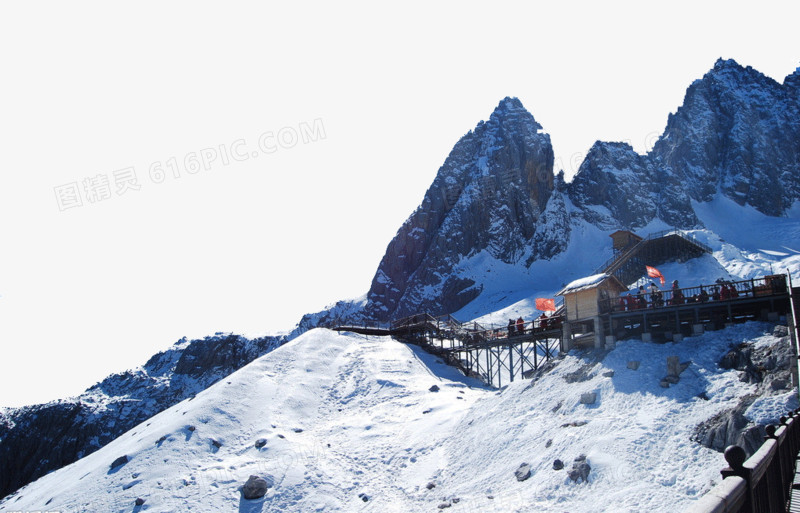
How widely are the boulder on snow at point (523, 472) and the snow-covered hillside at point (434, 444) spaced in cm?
22

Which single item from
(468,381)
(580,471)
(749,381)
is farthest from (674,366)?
(468,381)

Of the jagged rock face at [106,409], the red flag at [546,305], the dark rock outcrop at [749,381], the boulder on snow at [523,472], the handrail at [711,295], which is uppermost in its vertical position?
the handrail at [711,295]

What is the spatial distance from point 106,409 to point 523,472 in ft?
353

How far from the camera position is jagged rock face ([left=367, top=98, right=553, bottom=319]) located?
344 ft

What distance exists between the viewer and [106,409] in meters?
104

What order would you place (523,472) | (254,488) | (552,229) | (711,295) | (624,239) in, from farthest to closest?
(552,229) < (624,239) < (711,295) < (254,488) < (523,472)

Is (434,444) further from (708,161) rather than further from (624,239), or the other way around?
(708,161)

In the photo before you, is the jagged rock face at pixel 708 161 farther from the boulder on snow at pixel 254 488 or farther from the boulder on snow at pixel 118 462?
the boulder on snow at pixel 118 462

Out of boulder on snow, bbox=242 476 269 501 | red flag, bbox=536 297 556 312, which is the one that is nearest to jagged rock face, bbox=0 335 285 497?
boulder on snow, bbox=242 476 269 501

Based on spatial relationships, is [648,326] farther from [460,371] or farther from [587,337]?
[460,371]

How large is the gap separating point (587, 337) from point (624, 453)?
1028cm

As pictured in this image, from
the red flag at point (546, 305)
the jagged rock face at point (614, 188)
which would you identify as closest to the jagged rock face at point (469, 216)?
the jagged rock face at point (614, 188)

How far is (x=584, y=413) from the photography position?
68.2 feet

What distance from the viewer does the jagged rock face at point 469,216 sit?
105m
